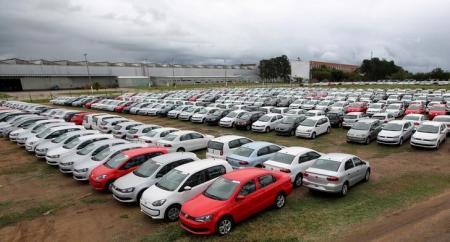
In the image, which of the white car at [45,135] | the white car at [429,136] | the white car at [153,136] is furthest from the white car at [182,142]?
the white car at [429,136]

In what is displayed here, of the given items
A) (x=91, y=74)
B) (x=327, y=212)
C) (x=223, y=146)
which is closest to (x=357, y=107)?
(x=223, y=146)

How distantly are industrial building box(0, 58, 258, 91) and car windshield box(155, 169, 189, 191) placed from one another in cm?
8704

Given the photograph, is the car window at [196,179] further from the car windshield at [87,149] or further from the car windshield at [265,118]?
the car windshield at [265,118]

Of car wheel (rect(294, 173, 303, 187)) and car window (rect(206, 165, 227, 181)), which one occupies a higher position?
car window (rect(206, 165, 227, 181))

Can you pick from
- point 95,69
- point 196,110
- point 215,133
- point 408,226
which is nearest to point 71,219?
point 408,226

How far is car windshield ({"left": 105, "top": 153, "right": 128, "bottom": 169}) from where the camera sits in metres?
13.2

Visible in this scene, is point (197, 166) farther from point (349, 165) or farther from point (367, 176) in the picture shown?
point (367, 176)

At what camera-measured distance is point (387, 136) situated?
19250 mm

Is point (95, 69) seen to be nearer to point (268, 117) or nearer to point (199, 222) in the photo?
point (268, 117)

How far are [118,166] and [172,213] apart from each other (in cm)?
408

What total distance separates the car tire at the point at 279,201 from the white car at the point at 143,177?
13.0ft

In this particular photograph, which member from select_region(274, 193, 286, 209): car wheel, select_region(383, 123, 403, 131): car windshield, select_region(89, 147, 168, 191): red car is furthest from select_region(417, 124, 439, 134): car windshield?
select_region(89, 147, 168, 191): red car

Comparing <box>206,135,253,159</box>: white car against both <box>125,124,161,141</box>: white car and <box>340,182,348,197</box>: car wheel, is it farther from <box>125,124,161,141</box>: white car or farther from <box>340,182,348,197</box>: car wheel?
<box>125,124,161,141</box>: white car

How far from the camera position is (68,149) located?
1664 centimetres
